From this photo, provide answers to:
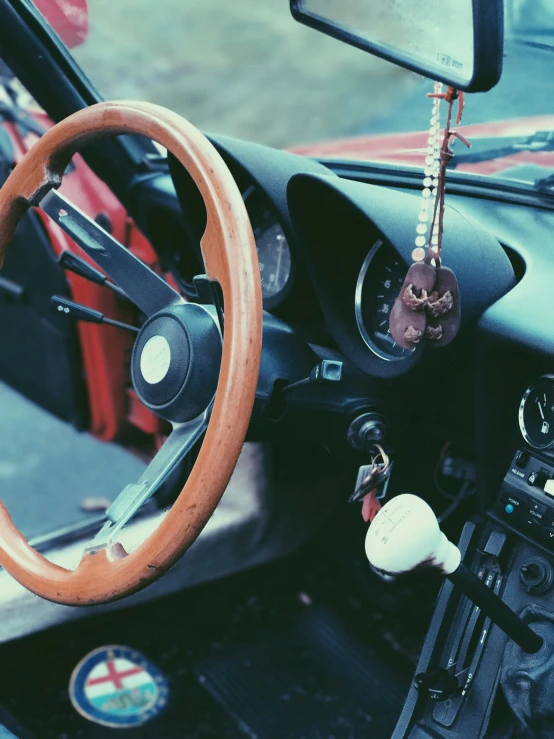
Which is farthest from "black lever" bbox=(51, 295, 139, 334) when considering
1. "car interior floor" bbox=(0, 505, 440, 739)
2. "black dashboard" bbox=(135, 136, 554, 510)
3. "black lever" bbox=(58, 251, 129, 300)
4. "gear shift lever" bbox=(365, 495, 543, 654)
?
"car interior floor" bbox=(0, 505, 440, 739)

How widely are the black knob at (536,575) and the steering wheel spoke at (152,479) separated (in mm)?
550

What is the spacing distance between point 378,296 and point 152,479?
551 millimetres

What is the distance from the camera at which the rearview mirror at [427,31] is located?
0.90m

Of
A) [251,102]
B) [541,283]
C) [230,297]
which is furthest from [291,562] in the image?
[251,102]

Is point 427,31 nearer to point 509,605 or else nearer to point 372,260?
point 372,260

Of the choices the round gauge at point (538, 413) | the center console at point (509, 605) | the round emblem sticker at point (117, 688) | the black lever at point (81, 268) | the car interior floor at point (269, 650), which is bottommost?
the round emblem sticker at point (117, 688)

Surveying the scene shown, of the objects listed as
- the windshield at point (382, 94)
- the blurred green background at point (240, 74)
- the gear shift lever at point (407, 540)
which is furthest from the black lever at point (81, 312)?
the blurred green background at point (240, 74)

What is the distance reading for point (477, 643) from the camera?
1327 millimetres

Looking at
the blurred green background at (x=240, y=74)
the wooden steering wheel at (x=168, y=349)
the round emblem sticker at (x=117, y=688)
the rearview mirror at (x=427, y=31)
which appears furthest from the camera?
the blurred green background at (x=240, y=74)

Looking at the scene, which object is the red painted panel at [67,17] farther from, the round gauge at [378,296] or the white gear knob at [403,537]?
the white gear knob at [403,537]

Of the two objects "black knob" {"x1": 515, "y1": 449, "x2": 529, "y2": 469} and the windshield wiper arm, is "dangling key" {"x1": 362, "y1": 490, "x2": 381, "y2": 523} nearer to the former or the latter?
"black knob" {"x1": 515, "y1": 449, "x2": 529, "y2": 469}

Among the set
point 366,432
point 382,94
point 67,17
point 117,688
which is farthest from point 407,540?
point 382,94

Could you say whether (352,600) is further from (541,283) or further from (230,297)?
(230,297)

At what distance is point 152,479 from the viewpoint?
3.76ft
